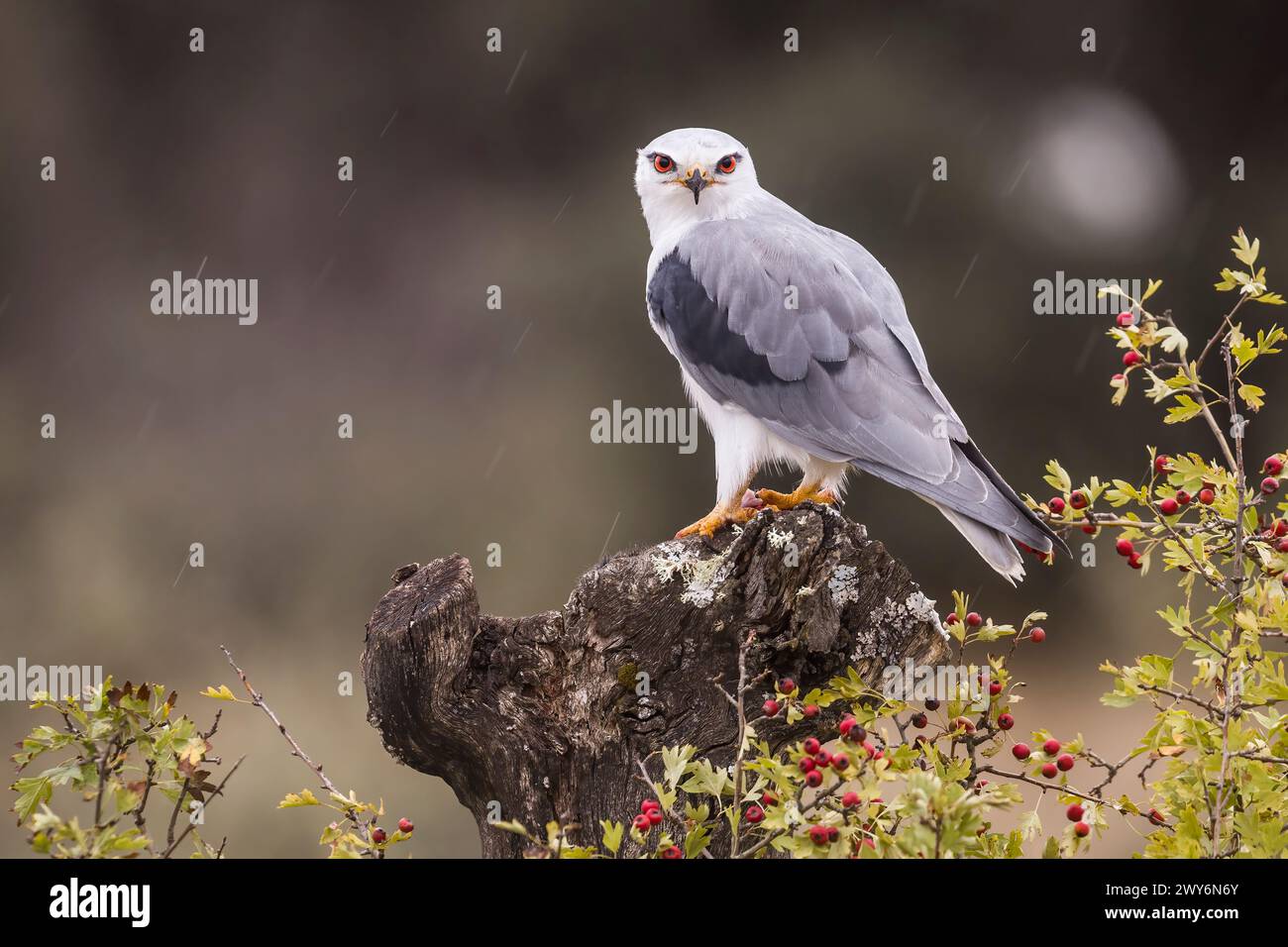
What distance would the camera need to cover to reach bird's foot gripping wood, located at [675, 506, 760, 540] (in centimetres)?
271

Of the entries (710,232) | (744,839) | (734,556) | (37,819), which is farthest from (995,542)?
(37,819)

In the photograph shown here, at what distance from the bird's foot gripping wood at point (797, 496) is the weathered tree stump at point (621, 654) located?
1.77 feet

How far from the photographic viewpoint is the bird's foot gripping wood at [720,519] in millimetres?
2709

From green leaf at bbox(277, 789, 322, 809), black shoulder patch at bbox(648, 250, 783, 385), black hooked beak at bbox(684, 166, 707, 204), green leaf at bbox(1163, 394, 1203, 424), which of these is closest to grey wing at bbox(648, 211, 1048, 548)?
black shoulder patch at bbox(648, 250, 783, 385)

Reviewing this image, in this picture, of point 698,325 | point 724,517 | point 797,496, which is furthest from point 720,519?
point 698,325

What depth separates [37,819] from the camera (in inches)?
50.2

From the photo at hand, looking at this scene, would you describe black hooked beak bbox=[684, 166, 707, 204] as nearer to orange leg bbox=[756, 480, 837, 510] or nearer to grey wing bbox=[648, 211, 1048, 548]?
grey wing bbox=[648, 211, 1048, 548]

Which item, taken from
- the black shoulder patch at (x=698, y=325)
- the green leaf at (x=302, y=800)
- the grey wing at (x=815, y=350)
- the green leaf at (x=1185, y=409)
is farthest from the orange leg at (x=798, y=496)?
the green leaf at (x=302, y=800)

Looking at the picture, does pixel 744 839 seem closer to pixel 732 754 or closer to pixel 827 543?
pixel 732 754

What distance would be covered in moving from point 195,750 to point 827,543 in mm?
1168

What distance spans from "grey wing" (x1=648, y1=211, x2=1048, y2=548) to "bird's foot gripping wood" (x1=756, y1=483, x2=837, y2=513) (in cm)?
14

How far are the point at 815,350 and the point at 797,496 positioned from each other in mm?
384

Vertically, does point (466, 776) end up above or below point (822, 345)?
below

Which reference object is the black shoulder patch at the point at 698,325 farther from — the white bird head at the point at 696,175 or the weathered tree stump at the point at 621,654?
the weathered tree stump at the point at 621,654
